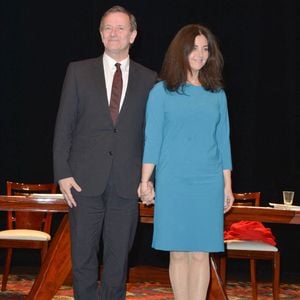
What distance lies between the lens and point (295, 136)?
611 centimetres

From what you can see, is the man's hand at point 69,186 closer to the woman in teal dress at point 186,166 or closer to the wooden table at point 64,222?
the woman in teal dress at point 186,166

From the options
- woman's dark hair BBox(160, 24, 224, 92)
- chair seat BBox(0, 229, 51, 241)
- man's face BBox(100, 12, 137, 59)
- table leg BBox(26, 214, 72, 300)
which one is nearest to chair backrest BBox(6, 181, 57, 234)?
chair seat BBox(0, 229, 51, 241)

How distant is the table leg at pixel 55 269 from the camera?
4043 mm

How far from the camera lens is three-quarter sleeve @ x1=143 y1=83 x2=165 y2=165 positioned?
3146mm

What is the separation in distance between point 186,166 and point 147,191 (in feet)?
0.70

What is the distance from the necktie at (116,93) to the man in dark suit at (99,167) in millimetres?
10

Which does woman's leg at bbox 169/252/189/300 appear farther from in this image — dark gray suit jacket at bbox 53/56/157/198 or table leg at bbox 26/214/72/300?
table leg at bbox 26/214/72/300

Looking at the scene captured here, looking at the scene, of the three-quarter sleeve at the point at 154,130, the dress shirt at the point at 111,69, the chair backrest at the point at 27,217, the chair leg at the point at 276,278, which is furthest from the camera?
the chair backrest at the point at 27,217

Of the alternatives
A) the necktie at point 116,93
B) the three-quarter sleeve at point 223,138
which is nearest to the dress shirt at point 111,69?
the necktie at point 116,93

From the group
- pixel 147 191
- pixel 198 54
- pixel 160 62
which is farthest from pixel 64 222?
pixel 160 62

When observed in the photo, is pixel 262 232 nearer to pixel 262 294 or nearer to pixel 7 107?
pixel 262 294

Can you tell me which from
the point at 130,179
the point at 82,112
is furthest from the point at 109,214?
the point at 82,112

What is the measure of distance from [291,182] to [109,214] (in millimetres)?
3203

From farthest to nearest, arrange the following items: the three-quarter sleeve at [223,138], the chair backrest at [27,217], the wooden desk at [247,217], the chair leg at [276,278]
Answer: the chair backrest at [27,217] → the chair leg at [276,278] → the wooden desk at [247,217] → the three-quarter sleeve at [223,138]
